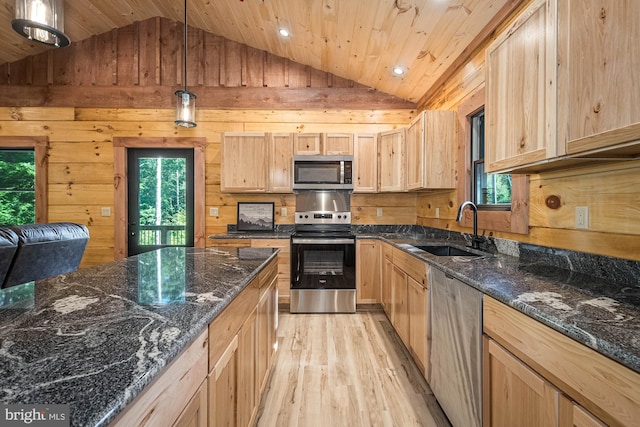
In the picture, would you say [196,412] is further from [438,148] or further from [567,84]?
[438,148]

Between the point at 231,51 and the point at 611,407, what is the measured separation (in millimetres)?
4686

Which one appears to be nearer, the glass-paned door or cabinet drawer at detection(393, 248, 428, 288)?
cabinet drawer at detection(393, 248, 428, 288)

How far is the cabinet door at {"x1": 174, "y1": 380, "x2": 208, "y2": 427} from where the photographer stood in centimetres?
75

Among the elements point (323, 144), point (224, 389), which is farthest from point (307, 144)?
point (224, 389)

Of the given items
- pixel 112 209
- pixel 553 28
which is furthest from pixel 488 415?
pixel 112 209

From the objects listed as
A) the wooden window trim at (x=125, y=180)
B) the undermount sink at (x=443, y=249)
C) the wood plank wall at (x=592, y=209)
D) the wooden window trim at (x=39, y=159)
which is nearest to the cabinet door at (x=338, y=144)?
the undermount sink at (x=443, y=249)

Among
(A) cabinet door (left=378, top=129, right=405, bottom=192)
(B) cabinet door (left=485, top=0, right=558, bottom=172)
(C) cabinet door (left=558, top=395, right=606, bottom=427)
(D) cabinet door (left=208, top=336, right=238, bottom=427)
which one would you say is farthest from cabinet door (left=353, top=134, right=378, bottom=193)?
(C) cabinet door (left=558, top=395, right=606, bottom=427)

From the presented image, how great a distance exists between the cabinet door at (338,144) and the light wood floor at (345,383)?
2.08 meters

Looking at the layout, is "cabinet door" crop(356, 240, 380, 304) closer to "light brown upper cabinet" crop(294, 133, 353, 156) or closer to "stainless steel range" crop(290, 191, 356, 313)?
"stainless steel range" crop(290, 191, 356, 313)

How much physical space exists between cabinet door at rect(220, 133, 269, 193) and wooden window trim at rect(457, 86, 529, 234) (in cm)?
223

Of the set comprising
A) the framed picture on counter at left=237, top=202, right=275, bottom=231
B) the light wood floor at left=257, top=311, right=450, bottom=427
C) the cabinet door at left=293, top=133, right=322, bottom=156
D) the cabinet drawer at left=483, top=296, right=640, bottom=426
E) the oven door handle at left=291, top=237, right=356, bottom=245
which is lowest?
the light wood floor at left=257, top=311, right=450, bottom=427

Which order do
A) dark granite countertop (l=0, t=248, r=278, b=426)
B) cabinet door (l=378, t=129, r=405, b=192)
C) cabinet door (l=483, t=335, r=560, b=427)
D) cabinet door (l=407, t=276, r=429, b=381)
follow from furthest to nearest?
cabinet door (l=378, t=129, r=405, b=192) → cabinet door (l=407, t=276, r=429, b=381) → cabinet door (l=483, t=335, r=560, b=427) → dark granite countertop (l=0, t=248, r=278, b=426)

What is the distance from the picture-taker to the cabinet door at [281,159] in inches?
145

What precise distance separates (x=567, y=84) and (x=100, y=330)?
1790 mm
